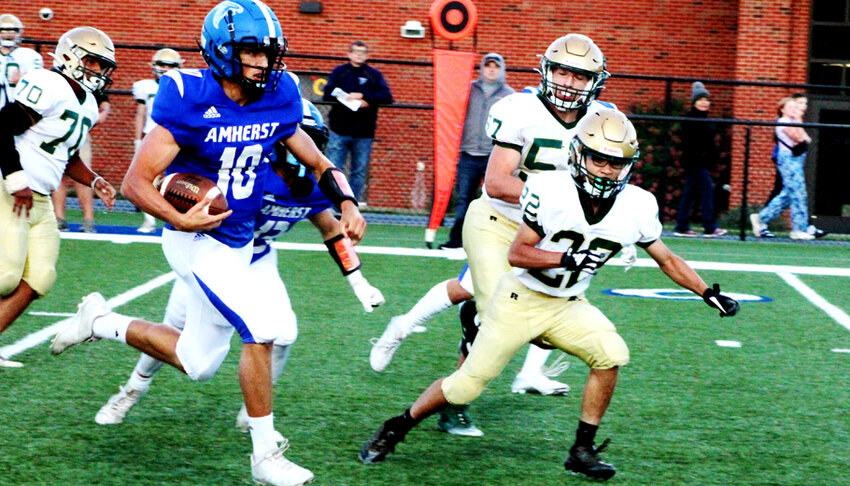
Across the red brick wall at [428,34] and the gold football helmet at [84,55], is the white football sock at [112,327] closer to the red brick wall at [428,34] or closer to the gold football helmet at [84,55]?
the gold football helmet at [84,55]

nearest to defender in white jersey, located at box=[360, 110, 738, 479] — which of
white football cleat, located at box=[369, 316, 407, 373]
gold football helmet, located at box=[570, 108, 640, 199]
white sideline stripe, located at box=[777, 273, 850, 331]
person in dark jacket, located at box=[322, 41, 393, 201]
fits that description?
gold football helmet, located at box=[570, 108, 640, 199]

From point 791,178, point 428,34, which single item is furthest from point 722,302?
point 428,34

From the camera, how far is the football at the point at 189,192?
13.0ft

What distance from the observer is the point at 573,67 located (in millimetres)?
4859

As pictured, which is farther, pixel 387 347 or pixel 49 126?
pixel 387 347

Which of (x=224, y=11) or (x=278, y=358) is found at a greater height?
(x=224, y=11)

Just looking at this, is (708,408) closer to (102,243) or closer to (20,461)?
(20,461)

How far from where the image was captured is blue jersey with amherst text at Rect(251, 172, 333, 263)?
15.9 feet

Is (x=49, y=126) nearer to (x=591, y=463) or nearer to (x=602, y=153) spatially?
(x=602, y=153)

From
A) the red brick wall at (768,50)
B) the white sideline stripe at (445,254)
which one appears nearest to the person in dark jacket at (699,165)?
the white sideline stripe at (445,254)

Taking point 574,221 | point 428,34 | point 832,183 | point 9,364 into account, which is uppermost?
point 428,34

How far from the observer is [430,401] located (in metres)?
4.27

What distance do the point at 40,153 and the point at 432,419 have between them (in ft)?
7.85

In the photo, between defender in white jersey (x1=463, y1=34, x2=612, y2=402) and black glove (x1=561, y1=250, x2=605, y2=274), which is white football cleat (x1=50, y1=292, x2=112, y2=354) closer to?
defender in white jersey (x1=463, y1=34, x2=612, y2=402)
